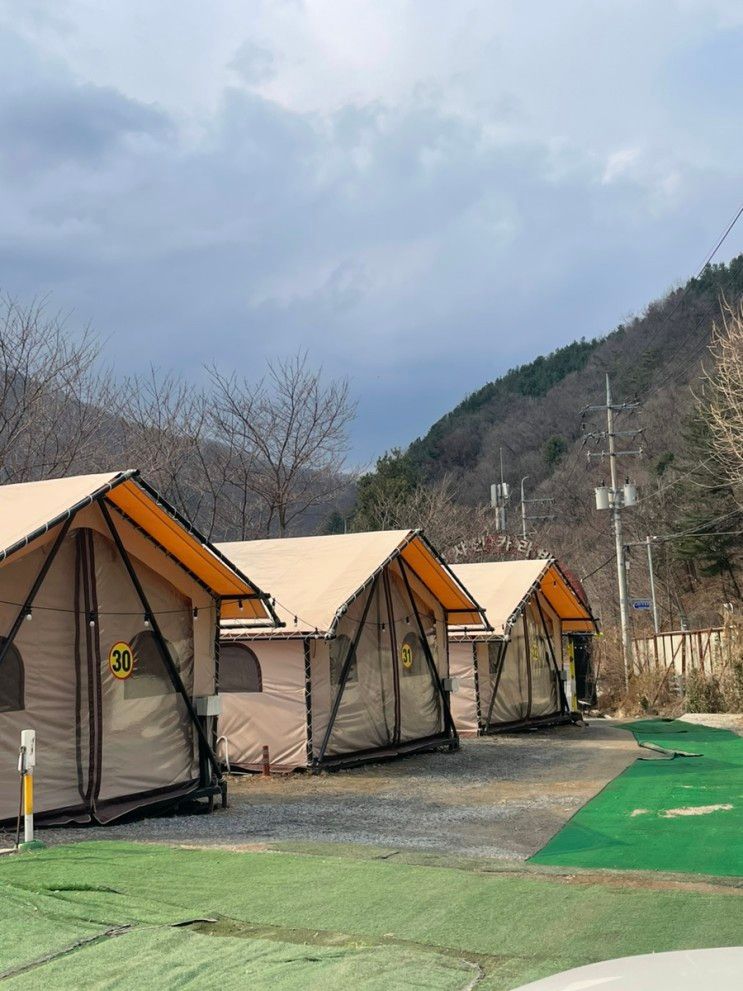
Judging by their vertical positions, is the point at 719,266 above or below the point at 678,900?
above

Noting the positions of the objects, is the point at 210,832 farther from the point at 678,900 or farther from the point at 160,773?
the point at 678,900

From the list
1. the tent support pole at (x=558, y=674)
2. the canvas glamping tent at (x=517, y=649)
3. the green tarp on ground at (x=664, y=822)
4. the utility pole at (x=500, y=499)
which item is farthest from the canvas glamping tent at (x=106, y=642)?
the utility pole at (x=500, y=499)

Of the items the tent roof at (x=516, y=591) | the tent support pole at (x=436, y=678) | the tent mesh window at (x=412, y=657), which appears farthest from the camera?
the tent roof at (x=516, y=591)

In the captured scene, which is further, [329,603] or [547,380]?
[547,380]

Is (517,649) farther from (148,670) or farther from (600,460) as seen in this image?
(600,460)

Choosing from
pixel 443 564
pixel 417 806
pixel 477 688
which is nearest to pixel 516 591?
pixel 477 688

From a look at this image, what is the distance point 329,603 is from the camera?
1462 cm

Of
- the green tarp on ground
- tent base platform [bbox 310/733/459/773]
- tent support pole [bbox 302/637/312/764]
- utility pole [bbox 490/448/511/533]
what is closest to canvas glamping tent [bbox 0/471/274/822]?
tent support pole [bbox 302/637/312/764]

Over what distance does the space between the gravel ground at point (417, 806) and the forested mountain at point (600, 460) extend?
83.0ft

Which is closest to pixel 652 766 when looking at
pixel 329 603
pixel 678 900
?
pixel 329 603

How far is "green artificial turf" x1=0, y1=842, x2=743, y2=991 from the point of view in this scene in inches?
190

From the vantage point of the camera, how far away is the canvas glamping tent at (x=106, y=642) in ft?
30.8

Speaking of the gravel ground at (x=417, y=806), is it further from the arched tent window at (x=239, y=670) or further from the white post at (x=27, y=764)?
the arched tent window at (x=239, y=670)

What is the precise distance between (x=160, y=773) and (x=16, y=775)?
6.96 feet
